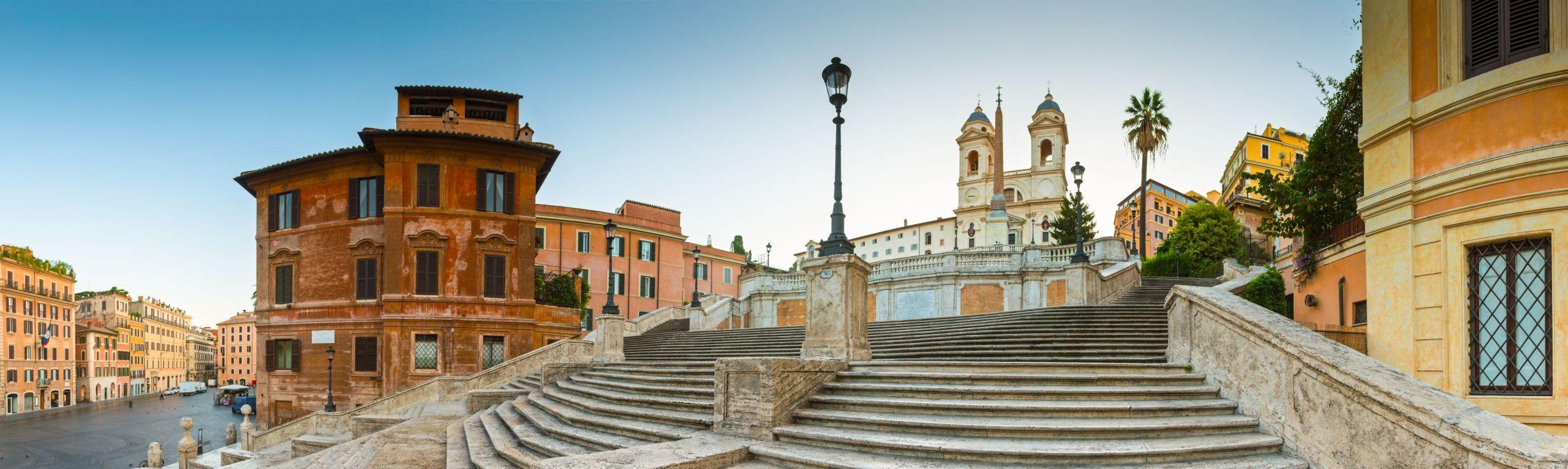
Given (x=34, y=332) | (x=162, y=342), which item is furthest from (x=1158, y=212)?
(x=162, y=342)

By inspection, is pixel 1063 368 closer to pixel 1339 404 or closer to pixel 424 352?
pixel 1339 404

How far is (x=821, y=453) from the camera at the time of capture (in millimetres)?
7469

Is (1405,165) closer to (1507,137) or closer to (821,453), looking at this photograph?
(1507,137)

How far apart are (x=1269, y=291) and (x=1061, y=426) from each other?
1186cm

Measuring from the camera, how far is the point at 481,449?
34.6 feet

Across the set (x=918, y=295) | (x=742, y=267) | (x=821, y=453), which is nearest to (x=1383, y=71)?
(x=821, y=453)

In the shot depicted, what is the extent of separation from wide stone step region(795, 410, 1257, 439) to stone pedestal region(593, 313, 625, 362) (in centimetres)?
1314

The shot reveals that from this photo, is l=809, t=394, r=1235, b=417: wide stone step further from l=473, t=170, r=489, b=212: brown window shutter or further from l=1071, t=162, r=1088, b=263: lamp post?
l=473, t=170, r=489, b=212: brown window shutter

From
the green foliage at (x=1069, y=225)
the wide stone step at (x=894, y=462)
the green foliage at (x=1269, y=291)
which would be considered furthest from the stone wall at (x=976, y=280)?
the green foliage at (x=1069, y=225)

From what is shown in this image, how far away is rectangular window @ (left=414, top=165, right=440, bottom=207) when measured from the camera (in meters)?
25.4

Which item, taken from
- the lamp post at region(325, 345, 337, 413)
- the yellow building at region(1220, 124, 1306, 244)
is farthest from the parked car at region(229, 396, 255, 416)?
the yellow building at region(1220, 124, 1306, 244)

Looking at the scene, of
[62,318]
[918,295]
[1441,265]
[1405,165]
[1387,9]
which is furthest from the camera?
[62,318]

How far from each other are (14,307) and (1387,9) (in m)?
88.3

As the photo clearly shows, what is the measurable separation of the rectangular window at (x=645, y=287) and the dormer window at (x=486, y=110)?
19.8 metres
